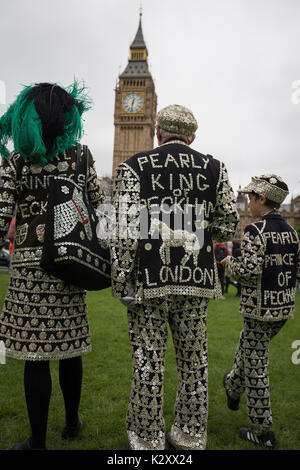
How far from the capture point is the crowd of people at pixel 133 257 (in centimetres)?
224

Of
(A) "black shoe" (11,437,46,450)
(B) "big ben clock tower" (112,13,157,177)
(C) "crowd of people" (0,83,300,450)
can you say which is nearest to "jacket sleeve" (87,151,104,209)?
(C) "crowd of people" (0,83,300,450)

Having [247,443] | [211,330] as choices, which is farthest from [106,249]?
[211,330]

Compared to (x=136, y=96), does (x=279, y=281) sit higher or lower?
lower

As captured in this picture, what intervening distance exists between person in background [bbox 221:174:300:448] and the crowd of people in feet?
1.25

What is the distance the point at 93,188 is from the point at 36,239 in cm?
55

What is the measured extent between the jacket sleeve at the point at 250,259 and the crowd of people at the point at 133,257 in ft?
1.06

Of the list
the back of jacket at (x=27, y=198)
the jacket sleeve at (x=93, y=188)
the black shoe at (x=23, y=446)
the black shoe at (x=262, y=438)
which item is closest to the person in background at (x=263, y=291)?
the black shoe at (x=262, y=438)

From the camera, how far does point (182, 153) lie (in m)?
2.38

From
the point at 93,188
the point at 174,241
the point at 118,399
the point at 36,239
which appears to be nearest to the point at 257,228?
the point at 174,241

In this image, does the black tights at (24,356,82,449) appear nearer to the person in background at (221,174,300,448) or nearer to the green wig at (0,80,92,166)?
the green wig at (0,80,92,166)

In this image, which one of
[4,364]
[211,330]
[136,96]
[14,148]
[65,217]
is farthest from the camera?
[136,96]

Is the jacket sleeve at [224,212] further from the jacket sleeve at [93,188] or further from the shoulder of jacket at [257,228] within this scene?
the jacket sleeve at [93,188]
